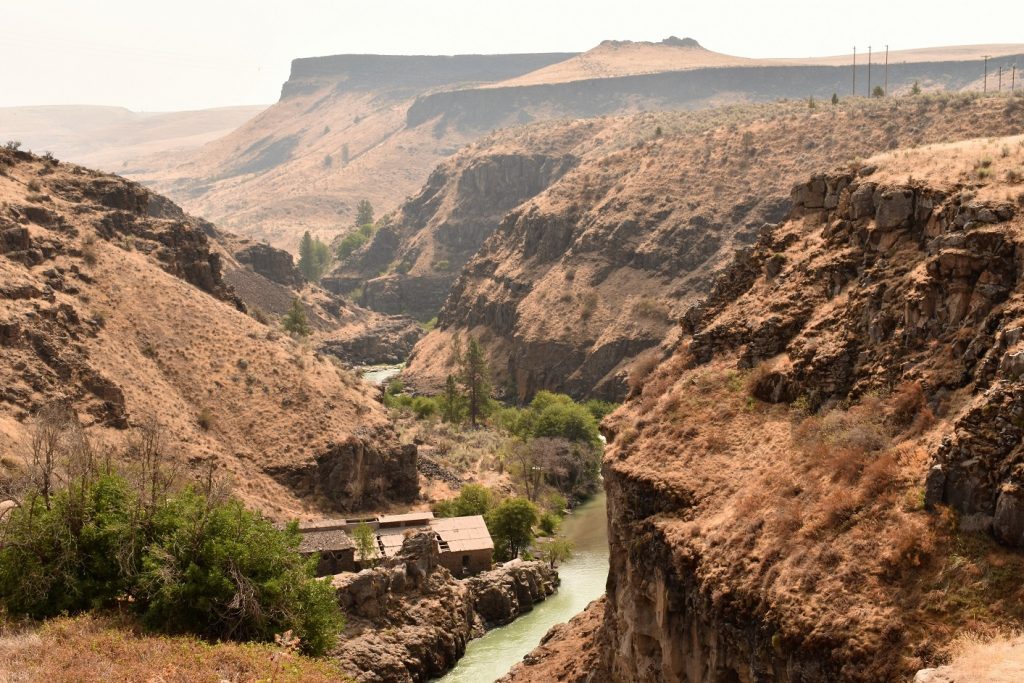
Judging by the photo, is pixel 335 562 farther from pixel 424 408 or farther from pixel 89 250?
pixel 424 408

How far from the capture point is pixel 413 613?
42.8 m

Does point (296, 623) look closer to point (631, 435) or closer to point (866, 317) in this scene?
point (631, 435)

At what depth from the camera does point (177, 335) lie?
63.0m

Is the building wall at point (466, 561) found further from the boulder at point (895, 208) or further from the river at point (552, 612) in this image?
the boulder at point (895, 208)

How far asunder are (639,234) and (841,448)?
8632 cm

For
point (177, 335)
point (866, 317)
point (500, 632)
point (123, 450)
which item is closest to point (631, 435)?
point (866, 317)

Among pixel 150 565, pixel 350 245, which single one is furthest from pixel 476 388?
pixel 350 245

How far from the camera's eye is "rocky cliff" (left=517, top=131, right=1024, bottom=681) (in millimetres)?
20031

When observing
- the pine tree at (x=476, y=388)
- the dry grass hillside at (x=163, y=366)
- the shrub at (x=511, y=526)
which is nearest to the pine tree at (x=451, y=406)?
the pine tree at (x=476, y=388)

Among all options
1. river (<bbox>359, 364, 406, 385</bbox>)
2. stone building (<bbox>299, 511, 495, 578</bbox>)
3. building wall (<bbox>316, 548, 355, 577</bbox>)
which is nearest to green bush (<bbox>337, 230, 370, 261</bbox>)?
river (<bbox>359, 364, 406, 385</bbox>)

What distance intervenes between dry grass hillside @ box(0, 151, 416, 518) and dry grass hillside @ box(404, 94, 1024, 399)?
33.2 meters

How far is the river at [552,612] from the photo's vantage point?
141 ft

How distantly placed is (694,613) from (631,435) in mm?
7293

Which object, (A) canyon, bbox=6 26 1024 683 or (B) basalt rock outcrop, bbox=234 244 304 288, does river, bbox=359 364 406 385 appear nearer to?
(A) canyon, bbox=6 26 1024 683
